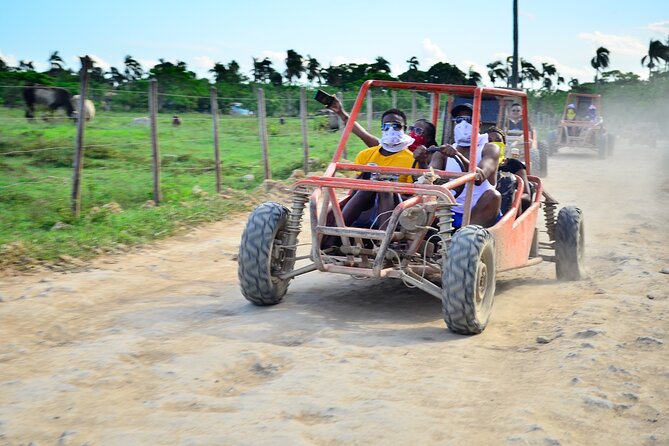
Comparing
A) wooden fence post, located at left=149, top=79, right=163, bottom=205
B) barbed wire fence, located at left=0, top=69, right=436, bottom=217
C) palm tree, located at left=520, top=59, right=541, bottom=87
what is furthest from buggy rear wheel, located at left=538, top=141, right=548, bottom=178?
palm tree, located at left=520, top=59, right=541, bottom=87

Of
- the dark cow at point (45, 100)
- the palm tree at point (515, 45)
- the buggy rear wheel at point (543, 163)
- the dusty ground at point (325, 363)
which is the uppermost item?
the palm tree at point (515, 45)

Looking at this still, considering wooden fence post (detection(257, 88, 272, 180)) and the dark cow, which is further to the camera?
the dark cow

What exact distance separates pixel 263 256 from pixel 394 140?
1477mm

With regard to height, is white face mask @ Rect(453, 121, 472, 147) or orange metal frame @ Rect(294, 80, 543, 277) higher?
white face mask @ Rect(453, 121, 472, 147)

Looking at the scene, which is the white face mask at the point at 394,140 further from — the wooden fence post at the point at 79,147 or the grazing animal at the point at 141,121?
the grazing animal at the point at 141,121

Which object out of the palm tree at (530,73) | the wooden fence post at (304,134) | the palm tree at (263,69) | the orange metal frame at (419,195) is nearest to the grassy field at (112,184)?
the wooden fence post at (304,134)

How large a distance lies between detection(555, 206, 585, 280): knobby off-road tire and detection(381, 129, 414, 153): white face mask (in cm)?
179

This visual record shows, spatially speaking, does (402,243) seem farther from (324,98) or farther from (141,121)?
(141,121)

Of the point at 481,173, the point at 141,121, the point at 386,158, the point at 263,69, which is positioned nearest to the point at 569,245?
the point at 481,173

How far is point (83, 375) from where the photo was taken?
14.5 feet

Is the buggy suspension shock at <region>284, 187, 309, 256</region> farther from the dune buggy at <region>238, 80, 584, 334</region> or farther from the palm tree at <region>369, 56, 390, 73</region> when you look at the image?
the palm tree at <region>369, 56, 390, 73</region>

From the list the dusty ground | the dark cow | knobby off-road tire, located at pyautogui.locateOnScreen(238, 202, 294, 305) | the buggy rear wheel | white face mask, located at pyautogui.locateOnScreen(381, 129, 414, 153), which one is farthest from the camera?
the dark cow

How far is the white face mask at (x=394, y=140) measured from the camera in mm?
6539

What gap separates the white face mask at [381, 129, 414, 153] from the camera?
257 inches
